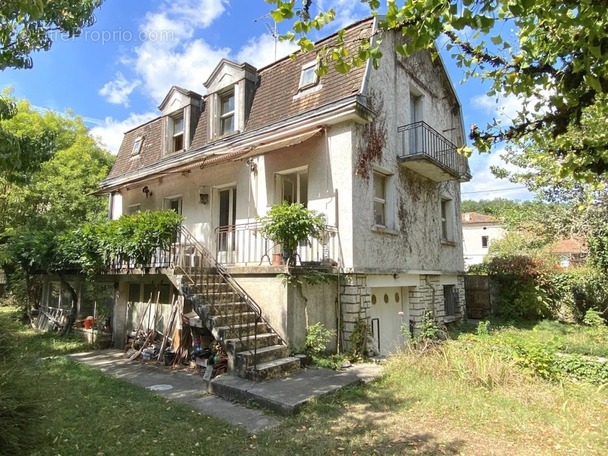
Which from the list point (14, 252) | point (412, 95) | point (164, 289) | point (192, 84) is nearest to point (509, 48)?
point (412, 95)

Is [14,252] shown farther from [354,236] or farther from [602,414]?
[602,414]

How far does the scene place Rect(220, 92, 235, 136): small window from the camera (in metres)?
13.3

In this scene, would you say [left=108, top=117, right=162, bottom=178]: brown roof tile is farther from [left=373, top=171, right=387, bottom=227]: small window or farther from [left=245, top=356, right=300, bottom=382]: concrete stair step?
[left=245, top=356, right=300, bottom=382]: concrete stair step

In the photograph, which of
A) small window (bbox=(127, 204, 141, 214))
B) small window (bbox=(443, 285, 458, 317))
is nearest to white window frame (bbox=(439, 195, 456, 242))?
small window (bbox=(443, 285, 458, 317))

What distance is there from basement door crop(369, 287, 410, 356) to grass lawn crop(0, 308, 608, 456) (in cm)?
319

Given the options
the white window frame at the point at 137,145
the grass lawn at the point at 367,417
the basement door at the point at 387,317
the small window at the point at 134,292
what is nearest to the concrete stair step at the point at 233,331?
the grass lawn at the point at 367,417

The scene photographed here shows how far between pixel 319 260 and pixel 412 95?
25.0ft

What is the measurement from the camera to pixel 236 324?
28.2ft

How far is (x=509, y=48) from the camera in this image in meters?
5.14

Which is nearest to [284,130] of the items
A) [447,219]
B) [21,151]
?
[21,151]

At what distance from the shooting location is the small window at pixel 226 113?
13320mm

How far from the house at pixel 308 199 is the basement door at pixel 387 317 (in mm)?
56

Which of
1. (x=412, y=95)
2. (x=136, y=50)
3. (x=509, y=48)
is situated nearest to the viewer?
(x=509, y=48)

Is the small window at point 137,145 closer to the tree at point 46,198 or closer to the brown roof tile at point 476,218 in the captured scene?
the tree at point 46,198
